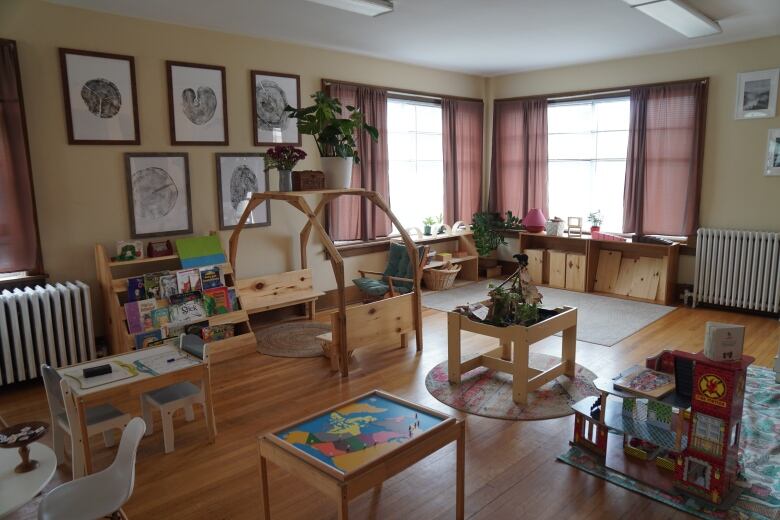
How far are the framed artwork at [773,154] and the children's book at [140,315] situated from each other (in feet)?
20.9

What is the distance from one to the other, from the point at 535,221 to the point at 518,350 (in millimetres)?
4225

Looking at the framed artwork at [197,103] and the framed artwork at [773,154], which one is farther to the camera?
the framed artwork at [773,154]

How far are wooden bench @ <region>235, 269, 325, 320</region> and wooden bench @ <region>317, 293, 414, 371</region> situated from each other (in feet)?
3.25

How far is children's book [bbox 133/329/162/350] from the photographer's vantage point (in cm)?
453

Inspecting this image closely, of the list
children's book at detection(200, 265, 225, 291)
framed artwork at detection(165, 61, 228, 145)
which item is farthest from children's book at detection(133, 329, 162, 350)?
framed artwork at detection(165, 61, 228, 145)

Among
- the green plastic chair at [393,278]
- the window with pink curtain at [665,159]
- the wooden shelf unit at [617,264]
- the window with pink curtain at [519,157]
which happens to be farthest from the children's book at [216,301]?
the window with pink curtain at [665,159]

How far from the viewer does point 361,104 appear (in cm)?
657

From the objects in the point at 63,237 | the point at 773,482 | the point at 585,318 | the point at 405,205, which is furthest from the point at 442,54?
the point at 773,482

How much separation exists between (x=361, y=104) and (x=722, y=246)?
4.44 m

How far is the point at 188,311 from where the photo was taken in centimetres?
486

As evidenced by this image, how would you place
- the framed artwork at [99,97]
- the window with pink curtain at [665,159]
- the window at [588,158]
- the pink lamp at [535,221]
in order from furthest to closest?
the pink lamp at [535,221], the window at [588,158], the window with pink curtain at [665,159], the framed artwork at [99,97]

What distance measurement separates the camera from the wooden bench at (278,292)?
555cm

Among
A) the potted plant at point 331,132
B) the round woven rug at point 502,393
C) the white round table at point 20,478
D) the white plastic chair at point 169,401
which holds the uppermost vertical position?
the potted plant at point 331,132

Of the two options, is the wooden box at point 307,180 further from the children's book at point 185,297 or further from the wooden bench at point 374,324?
the children's book at point 185,297
